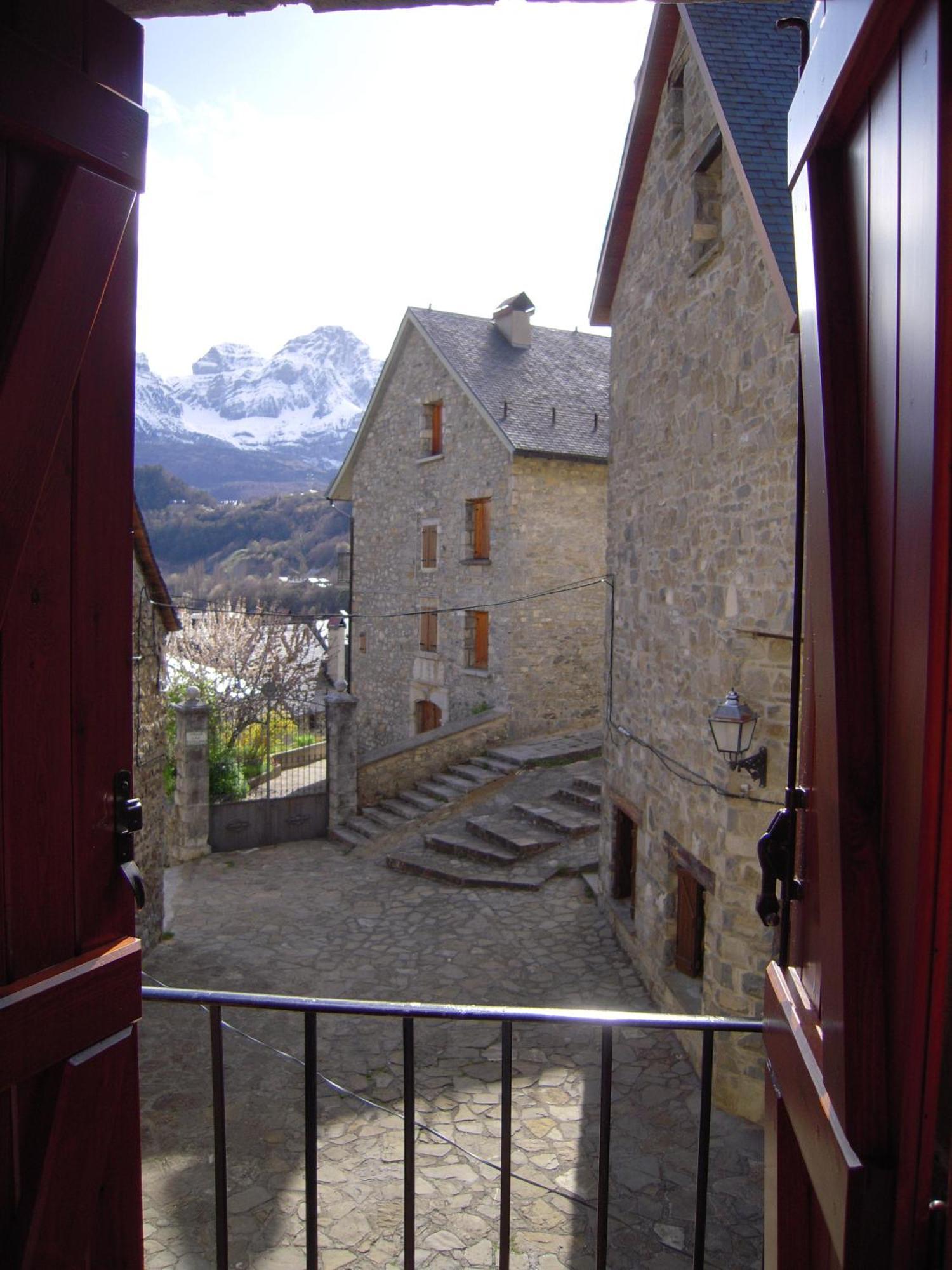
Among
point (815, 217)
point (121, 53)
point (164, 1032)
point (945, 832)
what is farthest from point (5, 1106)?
point (164, 1032)

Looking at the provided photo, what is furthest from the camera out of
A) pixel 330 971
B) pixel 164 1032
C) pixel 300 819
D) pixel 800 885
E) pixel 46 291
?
pixel 300 819

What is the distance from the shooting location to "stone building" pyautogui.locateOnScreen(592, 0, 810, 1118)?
19.0ft

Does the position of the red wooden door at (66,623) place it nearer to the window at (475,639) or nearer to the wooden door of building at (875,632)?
the wooden door of building at (875,632)

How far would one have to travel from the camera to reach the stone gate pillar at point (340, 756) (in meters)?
14.1

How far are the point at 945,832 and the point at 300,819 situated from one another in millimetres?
13639

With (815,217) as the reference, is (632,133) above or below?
above

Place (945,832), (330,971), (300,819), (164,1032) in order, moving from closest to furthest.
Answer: (945,832), (164,1032), (330,971), (300,819)

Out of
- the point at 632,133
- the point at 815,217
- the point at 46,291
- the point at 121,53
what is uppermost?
the point at 632,133

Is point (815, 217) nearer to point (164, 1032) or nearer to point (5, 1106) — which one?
point (5, 1106)

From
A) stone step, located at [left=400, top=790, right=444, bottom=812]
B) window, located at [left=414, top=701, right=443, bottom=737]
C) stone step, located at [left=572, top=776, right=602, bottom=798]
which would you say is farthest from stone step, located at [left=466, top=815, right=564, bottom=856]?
window, located at [left=414, top=701, right=443, bottom=737]

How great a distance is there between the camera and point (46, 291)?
1447 mm

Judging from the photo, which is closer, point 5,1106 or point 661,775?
point 5,1106

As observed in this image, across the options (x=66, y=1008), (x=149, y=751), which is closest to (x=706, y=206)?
(x=66, y=1008)

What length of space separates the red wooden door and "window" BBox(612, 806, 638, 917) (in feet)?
25.7
